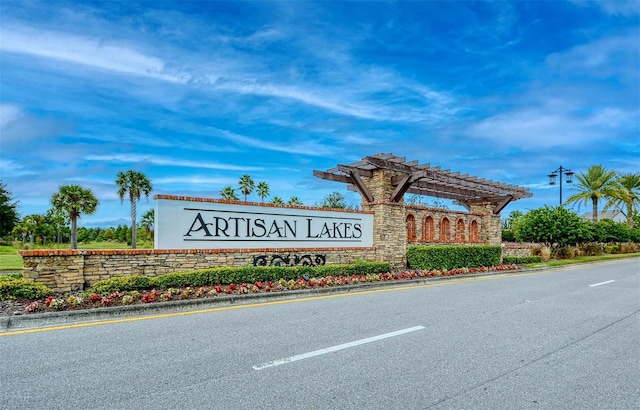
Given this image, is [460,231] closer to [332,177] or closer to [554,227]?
[554,227]

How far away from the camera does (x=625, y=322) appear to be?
23.4 feet

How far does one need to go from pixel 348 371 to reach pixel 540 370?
220 centimetres

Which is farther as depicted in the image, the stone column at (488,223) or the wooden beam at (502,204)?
the stone column at (488,223)

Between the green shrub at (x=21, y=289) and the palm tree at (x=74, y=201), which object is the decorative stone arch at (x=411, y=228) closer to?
the green shrub at (x=21, y=289)

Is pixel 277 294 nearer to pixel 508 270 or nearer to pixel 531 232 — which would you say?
pixel 508 270

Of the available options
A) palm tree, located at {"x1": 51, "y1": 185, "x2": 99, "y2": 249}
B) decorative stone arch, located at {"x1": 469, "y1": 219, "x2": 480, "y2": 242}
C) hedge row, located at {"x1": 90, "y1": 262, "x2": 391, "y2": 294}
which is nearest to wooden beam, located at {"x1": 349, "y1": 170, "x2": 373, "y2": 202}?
hedge row, located at {"x1": 90, "y1": 262, "x2": 391, "y2": 294}

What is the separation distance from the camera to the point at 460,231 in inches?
903

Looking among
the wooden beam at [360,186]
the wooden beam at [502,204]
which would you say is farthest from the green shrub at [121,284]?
the wooden beam at [502,204]

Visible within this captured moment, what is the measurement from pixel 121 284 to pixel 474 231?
20.6 metres

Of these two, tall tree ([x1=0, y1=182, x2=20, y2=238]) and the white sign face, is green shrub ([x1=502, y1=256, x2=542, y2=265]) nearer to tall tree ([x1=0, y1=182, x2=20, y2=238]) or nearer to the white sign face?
the white sign face

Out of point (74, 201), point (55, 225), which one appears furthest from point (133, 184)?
point (55, 225)

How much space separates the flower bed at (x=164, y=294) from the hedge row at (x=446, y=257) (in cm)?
297

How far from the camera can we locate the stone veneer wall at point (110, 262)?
27.8 ft

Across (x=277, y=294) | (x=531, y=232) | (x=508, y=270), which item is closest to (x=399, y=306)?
(x=277, y=294)
